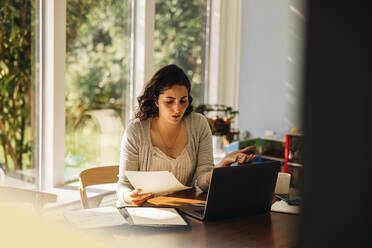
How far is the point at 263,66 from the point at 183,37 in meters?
0.73

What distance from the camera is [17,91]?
6.76 ft

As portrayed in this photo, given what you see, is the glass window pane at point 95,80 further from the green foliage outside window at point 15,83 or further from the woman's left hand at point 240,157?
the woman's left hand at point 240,157

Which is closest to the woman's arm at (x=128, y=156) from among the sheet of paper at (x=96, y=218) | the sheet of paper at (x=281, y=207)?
the sheet of paper at (x=96, y=218)

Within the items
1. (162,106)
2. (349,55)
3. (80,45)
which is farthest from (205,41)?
(349,55)

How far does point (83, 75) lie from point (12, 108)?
53cm

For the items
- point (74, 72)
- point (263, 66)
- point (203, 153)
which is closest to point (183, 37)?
point (263, 66)

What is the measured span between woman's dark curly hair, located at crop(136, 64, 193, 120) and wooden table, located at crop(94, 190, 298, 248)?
0.82m

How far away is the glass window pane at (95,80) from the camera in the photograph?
93.2 inches

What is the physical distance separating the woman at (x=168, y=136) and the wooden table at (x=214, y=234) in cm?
52

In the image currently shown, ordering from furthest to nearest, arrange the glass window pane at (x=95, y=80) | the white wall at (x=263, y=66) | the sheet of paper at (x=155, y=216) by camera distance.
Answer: the white wall at (x=263, y=66), the glass window pane at (x=95, y=80), the sheet of paper at (x=155, y=216)

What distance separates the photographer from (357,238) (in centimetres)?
15

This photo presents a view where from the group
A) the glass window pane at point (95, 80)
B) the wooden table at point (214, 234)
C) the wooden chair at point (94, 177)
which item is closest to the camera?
the wooden table at point (214, 234)

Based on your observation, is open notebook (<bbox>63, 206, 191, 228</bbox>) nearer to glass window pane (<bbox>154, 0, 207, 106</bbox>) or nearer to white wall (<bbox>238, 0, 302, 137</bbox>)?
glass window pane (<bbox>154, 0, 207, 106</bbox>)

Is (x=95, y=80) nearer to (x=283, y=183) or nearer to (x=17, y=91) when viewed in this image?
(x=17, y=91)
